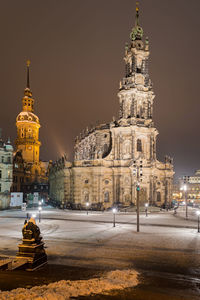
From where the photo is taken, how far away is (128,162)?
56.2 meters

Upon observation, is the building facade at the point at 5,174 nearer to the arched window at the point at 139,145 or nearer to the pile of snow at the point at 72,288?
the arched window at the point at 139,145

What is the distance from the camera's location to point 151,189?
187ft

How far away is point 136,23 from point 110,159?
1384 inches

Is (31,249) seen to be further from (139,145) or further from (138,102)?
(138,102)

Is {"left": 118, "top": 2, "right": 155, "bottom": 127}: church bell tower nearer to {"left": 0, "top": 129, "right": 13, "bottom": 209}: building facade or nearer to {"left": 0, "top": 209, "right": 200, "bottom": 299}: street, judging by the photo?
{"left": 0, "top": 129, "right": 13, "bottom": 209}: building facade

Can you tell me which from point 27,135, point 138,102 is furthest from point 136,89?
point 27,135

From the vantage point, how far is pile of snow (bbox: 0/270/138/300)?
7.96 metres

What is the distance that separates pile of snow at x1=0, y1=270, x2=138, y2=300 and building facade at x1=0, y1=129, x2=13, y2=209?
50524mm

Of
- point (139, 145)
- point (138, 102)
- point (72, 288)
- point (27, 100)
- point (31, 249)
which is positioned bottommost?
point (72, 288)

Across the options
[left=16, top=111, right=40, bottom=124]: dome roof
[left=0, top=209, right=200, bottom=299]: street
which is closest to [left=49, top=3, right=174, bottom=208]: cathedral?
[left=0, top=209, right=200, bottom=299]: street

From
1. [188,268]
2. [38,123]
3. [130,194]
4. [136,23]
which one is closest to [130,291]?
[188,268]

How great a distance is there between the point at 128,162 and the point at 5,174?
86.8 ft

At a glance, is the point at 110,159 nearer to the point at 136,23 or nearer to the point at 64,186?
the point at 64,186

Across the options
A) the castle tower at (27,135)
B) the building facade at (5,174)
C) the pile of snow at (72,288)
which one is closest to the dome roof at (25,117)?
the castle tower at (27,135)
